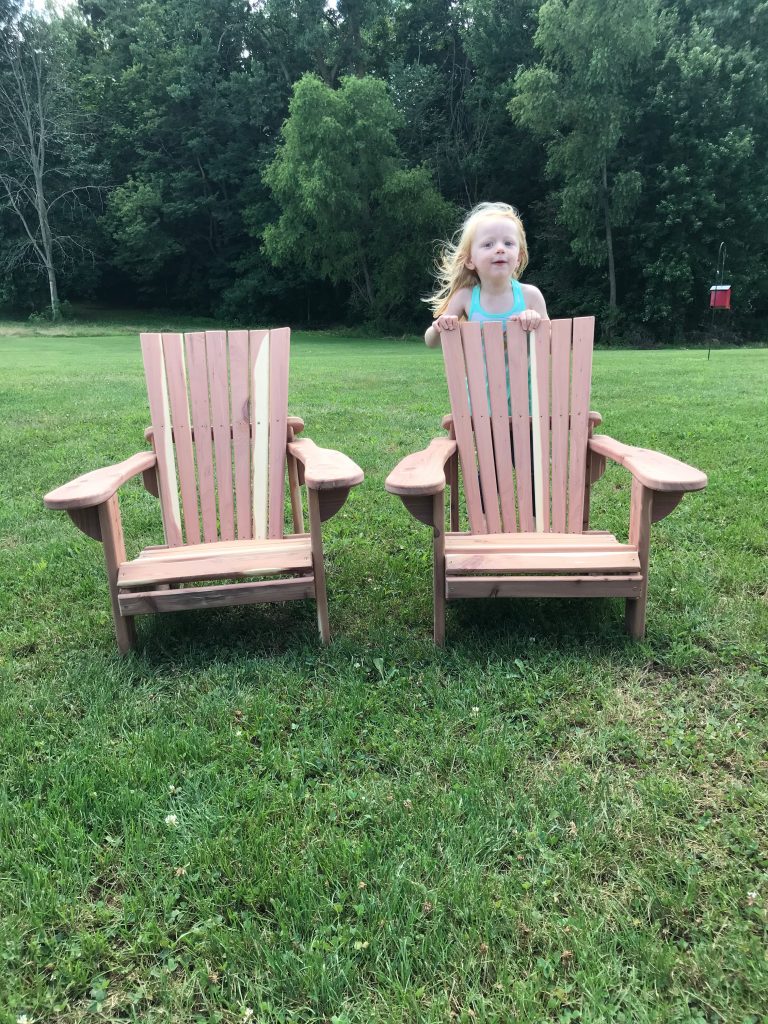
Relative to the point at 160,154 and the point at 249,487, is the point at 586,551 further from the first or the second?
the point at 160,154

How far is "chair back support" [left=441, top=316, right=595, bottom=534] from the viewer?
3020mm

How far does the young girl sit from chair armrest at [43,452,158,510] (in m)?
1.44

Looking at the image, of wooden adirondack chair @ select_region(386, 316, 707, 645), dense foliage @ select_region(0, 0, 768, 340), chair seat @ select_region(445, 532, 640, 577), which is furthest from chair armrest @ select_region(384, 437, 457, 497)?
dense foliage @ select_region(0, 0, 768, 340)

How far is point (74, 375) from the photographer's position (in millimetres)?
10500

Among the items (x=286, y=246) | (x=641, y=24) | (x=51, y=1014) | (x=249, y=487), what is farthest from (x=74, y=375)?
(x=641, y=24)

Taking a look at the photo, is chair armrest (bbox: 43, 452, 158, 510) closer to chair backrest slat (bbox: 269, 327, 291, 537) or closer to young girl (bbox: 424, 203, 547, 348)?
chair backrest slat (bbox: 269, 327, 291, 537)

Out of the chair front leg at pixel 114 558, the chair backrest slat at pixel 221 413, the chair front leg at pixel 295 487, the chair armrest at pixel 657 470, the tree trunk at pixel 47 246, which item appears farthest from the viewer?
the tree trunk at pixel 47 246

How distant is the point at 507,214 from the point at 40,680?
2.71 meters

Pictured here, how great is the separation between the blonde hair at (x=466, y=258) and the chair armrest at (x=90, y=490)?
1.51 m

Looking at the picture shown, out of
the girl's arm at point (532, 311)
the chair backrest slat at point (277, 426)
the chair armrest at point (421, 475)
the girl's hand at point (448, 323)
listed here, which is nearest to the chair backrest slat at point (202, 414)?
the chair backrest slat at point (277, 426)

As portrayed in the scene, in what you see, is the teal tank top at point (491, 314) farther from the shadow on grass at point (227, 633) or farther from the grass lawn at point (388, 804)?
the shadow on grass at point (227, 633)

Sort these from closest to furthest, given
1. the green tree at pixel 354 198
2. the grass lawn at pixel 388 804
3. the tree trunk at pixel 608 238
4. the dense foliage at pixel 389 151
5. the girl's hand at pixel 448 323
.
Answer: the grass lawn at pixel 388 804
the girl's hand at pixel 448 323
the dense foliage at pixel 389 151
the tree trunk at pixel 608 238
the green tree at pixel 354 198

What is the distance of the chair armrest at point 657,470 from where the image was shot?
2.27 meters

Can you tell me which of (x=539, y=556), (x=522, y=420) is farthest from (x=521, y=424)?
(x=539, y=556)
